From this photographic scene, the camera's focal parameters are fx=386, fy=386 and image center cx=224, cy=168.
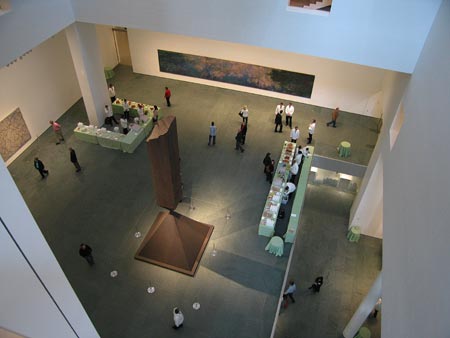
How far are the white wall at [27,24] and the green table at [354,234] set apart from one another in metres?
12.7

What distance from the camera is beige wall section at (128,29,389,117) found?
17.3 m

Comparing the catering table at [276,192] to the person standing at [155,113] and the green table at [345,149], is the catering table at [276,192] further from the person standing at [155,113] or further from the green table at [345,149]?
the person standing at [155,113]

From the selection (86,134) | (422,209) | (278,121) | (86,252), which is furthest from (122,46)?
(422,209)

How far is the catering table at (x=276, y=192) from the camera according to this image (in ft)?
42.2

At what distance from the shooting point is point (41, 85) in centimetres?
1608

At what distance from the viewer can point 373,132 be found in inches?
682

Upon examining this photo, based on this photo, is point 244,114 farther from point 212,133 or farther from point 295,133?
point 295,133

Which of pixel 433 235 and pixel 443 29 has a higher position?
pixel 443 29

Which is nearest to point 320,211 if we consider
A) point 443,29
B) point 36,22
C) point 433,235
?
point 443,29

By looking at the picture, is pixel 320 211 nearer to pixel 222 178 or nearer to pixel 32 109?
pixel 222 178

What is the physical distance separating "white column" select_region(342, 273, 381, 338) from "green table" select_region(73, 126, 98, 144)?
11.9 meters

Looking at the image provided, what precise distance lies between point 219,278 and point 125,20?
9.28m

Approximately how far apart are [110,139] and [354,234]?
10382 millimetres

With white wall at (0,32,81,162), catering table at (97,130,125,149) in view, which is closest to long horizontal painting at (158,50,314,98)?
white wall at (0,32,81,162)
